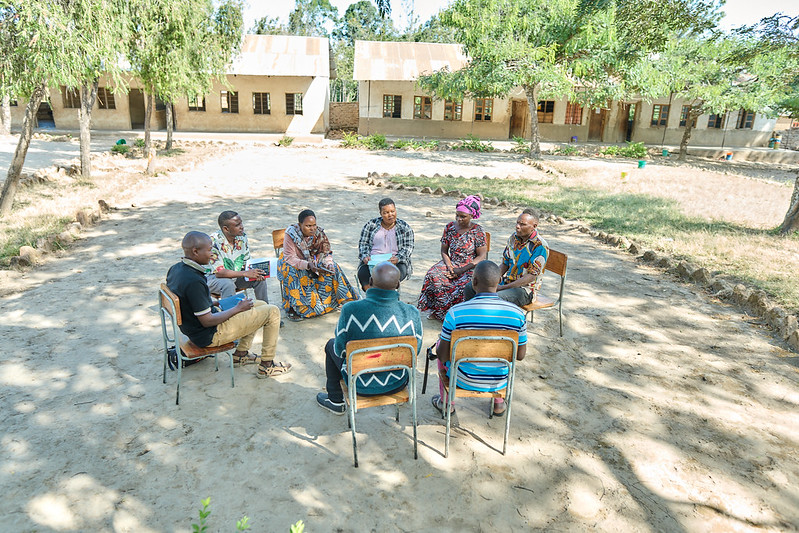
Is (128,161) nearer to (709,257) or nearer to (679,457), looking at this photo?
(709,257)

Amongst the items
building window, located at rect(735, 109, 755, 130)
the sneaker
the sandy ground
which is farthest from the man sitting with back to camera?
building window, located at rect(735, 109, 755, 130)

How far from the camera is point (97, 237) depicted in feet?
27.3

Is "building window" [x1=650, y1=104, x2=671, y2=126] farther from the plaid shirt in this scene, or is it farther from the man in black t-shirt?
the man in black t-shirt

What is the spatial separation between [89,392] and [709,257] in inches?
320

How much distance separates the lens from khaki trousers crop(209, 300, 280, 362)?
404 cm

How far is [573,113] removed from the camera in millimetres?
30312

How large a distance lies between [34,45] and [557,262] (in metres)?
8.42

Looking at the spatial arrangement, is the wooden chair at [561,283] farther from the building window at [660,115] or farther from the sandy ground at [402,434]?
the building window at [660,115]

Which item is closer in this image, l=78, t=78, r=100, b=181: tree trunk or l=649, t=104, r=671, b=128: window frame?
l=78, t=78, r=100, b=181: tree trunk

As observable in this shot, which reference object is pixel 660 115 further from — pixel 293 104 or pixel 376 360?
pixel 376 360

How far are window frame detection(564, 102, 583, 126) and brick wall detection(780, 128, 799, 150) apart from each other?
14609mm

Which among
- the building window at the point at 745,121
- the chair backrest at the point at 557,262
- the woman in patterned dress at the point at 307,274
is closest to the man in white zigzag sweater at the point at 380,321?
the woman in patterned dress at the point at 307,274

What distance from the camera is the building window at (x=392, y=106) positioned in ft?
94.5

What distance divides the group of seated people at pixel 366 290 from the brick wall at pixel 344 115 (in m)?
28.4
